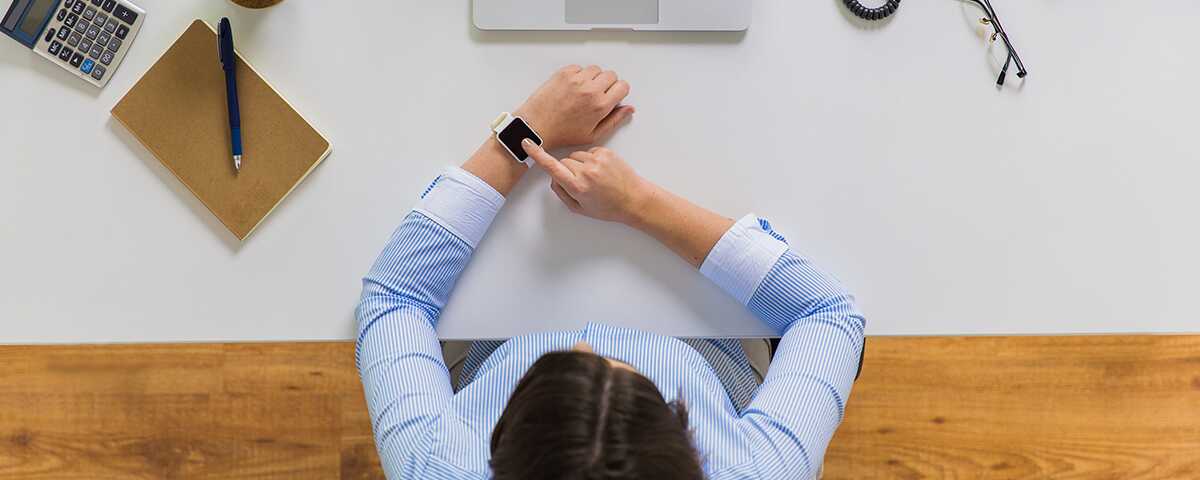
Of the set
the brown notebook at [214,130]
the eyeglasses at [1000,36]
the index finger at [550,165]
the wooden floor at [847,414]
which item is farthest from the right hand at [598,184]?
Result: the wooden floor at [847,414]

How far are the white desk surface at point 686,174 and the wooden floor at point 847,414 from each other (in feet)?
1.91

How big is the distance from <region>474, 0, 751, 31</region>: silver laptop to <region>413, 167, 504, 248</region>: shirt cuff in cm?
16

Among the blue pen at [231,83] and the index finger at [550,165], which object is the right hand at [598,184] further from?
the blue pen at [231,83]

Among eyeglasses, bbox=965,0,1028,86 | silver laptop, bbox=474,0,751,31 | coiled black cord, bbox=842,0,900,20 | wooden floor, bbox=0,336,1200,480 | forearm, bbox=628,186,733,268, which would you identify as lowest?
wooden floor, bbox=0,336,1200,480

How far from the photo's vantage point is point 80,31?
0.84 m

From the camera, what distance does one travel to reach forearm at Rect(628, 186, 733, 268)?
0.84 meters

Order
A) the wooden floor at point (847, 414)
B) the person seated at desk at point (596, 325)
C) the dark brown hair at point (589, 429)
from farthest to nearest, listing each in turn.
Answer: the wooden floor at point (847, 414), the person seated at desk at point (596, 325), the dark brown hair at point (589, 429)

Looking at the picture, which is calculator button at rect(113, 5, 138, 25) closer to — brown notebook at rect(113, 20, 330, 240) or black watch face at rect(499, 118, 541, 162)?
brown notebook at rect(113, 20, 330, 240)

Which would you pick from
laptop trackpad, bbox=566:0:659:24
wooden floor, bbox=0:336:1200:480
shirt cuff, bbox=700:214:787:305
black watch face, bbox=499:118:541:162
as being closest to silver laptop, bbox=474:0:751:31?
laptop trackpad, bbox=566:0:659:24

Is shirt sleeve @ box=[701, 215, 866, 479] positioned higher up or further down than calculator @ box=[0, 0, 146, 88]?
higher up

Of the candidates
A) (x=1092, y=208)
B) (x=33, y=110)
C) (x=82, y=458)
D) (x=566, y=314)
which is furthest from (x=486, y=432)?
(x=82, y=458)

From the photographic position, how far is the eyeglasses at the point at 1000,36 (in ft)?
2.78

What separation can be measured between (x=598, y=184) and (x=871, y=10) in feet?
1.09

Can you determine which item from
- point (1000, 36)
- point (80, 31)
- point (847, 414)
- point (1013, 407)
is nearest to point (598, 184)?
point (1000, 36)
